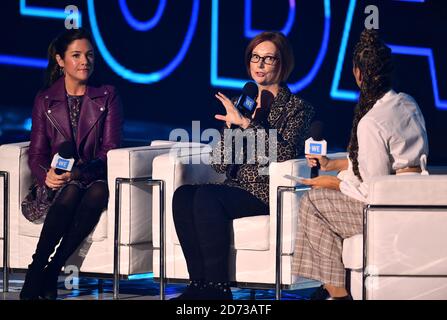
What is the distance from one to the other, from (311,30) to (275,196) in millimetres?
2852

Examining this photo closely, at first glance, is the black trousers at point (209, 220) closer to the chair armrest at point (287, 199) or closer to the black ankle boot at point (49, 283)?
the chair armrest at point (287, 199)

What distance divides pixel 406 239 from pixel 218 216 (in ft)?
3.67

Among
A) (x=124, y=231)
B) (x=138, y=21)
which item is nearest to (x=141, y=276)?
(x=124, y=231)

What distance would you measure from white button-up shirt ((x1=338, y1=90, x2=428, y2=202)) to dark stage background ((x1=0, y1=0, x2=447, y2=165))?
2977 millimetres

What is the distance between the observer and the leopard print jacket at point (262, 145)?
23.1 feet

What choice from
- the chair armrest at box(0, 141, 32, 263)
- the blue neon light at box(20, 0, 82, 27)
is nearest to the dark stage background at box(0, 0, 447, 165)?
the blue neon light at box(20, 0, 82, 27)

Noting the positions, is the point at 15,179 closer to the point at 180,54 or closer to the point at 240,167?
the point at 240,167

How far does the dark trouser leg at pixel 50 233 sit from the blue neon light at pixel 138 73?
2.65m

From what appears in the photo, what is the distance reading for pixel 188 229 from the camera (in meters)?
6.98

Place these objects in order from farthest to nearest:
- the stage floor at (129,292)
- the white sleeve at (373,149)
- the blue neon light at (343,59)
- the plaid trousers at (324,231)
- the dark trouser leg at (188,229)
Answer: the blue neon light at (343,59)
the stage floor at (129,292)
the dark trouser leg at (188,229)
the plaid trousers at (324,231)
the white sleeve at (373,149)

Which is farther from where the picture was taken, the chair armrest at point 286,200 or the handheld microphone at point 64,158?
the handheld microphone at point 64,158

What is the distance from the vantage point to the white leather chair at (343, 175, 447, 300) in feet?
20.2

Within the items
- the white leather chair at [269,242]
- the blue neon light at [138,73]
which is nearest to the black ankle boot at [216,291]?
the white leather chair at [269,242]
